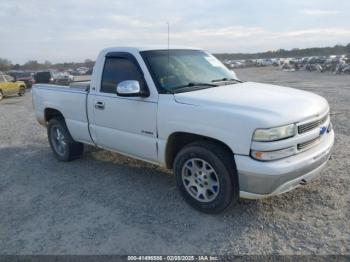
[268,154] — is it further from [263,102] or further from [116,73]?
[116,73]

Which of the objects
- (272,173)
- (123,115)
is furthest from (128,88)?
(272,173)

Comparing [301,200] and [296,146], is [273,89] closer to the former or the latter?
[296,146]

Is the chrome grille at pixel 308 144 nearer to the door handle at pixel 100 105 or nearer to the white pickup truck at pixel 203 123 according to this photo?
the white pickup truck at pixel 203 123

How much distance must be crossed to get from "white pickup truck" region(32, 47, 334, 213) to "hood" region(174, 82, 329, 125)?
11 millimetres

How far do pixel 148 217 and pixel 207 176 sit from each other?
855 mm

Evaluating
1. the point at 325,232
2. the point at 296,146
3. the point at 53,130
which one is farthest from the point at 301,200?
the point at 53,130

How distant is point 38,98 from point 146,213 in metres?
3.83

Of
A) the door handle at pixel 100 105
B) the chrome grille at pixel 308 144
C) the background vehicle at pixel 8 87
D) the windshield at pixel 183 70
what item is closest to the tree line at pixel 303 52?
the background vehicle at pixel 8 87

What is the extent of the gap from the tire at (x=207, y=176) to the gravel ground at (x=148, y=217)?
0.61 ft

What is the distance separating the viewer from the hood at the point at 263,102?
3426mm

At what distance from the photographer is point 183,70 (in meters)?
4.56

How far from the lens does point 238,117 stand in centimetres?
341

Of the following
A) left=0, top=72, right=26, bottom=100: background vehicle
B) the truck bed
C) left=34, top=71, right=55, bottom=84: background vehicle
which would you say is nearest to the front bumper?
the truck bed

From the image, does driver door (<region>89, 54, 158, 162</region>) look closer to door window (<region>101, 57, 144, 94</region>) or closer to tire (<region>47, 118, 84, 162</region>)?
door window (<region>101, 57, 144, 94</region>)
